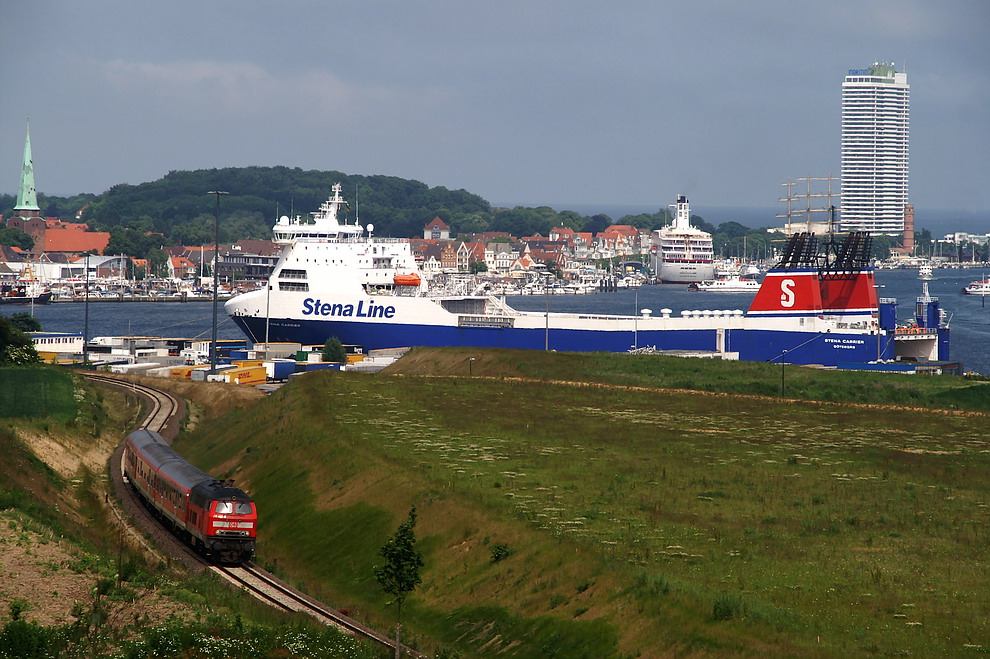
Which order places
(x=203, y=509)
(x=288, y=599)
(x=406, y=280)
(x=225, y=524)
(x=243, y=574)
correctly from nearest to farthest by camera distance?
(x=288, y=599)
(x=243, y=574)
(x=225, y=524)
(x=203, y=509)
(x=406, y=280)

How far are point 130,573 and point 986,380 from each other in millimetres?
48646

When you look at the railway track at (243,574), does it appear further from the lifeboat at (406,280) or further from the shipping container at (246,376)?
the lifeboat at (406,280)

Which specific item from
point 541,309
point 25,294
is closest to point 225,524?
point 541,309

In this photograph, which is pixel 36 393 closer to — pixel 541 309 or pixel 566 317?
pixel 566 317

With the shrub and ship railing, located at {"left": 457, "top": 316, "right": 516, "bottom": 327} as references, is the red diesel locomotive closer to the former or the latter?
the shrub

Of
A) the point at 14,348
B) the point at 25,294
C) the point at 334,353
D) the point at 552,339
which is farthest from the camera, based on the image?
the point at 25,294

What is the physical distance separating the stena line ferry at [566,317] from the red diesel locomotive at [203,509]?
47228 mm

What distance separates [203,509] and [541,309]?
130198mm

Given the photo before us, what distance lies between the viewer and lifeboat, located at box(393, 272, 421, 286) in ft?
281

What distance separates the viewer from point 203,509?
1135 inches

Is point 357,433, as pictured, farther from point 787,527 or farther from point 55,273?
point 55,273

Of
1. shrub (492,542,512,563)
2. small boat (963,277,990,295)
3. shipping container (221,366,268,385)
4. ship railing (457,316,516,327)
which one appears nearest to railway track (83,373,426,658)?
shrub (492,542,512,563)

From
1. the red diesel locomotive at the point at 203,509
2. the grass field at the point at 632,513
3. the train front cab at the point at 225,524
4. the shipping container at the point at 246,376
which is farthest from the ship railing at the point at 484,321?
the train front cab at the point at 225,524

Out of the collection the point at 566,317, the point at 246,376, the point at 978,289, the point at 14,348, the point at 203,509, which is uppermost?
the point at 978,289
